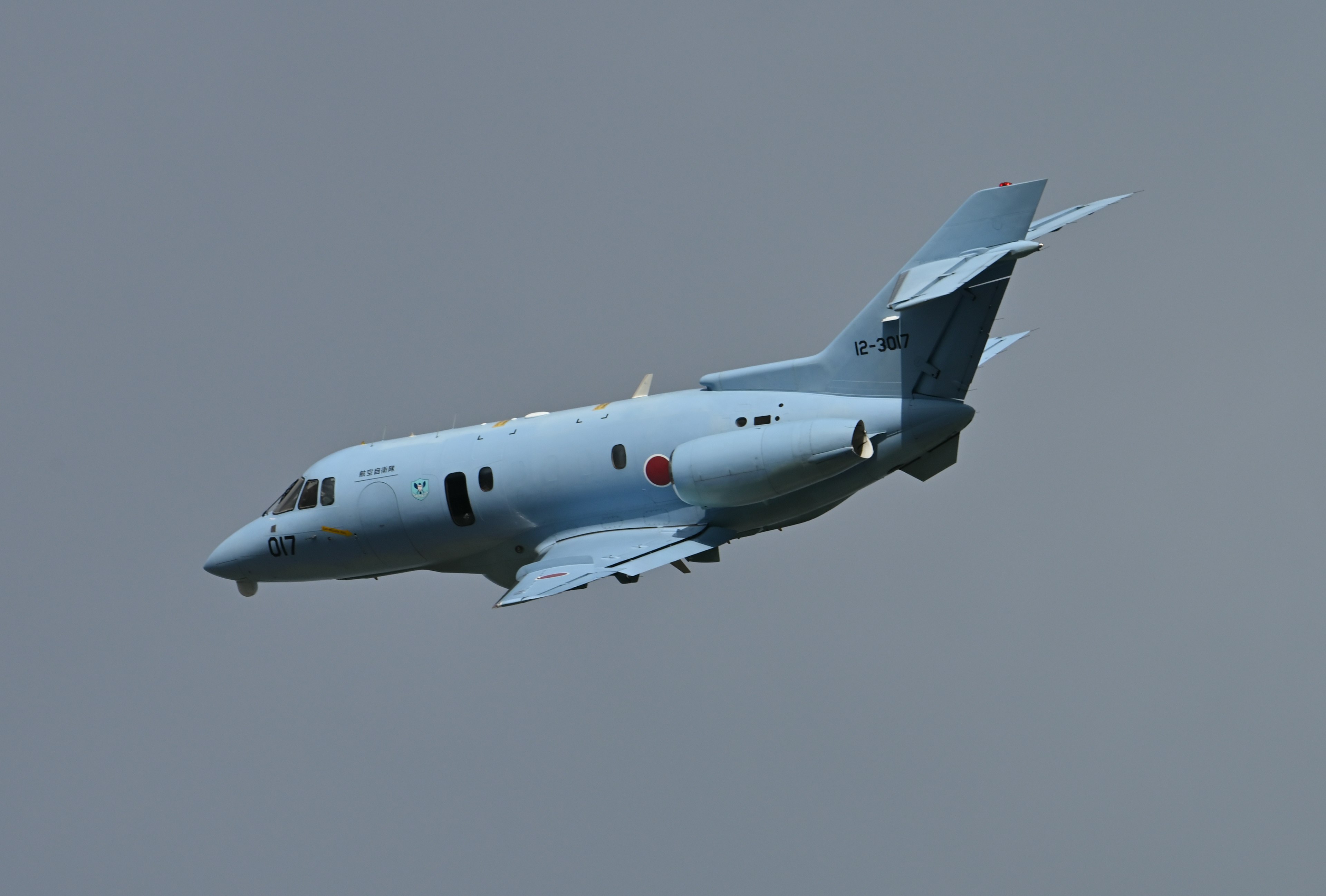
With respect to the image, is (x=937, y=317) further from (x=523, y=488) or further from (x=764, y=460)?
(x=523, y=488)

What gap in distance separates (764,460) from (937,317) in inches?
158

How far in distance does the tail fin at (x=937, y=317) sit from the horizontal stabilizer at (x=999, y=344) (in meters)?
4.61

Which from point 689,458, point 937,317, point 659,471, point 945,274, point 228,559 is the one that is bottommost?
point 228,559

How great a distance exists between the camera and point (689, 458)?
3488 cm

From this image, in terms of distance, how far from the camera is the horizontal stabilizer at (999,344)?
38.8 m

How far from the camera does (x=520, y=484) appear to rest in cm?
3706

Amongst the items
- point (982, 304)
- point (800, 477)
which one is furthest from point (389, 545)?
point (982, 304)

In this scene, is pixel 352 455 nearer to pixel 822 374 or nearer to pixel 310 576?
pixel 310 576

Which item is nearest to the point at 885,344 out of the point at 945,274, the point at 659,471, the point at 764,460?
the point at 945,274

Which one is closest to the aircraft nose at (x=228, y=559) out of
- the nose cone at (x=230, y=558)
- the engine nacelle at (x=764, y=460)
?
the nose cone at (x=230, y=558)

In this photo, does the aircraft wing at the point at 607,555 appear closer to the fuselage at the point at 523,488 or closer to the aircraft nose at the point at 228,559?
the fuselage at the point at 523,488

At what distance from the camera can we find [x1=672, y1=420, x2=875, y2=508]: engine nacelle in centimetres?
3353

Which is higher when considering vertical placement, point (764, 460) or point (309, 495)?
point (764, 460)

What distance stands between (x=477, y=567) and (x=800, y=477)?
8.21 meters
